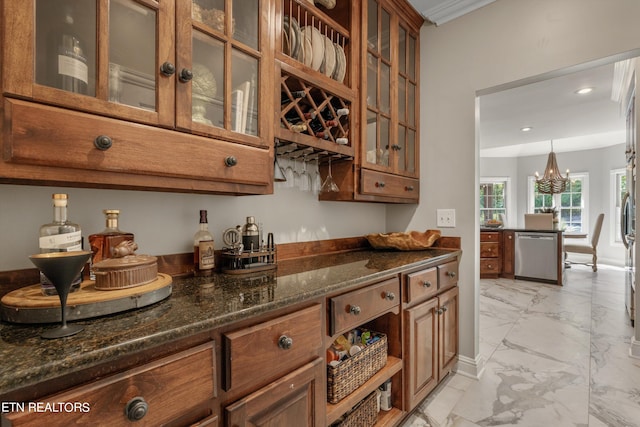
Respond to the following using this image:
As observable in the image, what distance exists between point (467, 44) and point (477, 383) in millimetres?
2340

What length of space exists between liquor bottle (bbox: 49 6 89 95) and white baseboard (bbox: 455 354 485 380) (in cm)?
250

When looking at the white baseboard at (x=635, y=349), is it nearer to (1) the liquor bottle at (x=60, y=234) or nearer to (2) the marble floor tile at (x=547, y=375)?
(2) the marble floor tile at (x=547, y=375)

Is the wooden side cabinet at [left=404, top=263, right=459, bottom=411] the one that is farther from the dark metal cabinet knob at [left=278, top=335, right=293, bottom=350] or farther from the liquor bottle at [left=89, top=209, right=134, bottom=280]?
the liquor bottle at [left=89, top=209, right=134, bottom=280]

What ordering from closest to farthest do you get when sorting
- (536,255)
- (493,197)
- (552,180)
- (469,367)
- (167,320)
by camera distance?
(167,320)
(469,367)
(536,255)
(552,180)
(493,197)

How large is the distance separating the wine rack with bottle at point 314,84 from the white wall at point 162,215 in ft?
1.12

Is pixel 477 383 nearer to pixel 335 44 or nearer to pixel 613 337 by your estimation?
pixel 613 337

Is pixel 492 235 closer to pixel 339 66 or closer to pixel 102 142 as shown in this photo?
pixel 339 66

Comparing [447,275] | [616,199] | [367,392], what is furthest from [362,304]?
[616,199]

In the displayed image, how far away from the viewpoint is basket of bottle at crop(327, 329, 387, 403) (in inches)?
48.3

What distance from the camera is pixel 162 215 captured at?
4.17 ft

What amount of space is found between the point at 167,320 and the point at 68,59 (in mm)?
725

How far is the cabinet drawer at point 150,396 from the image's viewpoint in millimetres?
540

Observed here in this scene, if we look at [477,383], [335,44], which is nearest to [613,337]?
[477,383]

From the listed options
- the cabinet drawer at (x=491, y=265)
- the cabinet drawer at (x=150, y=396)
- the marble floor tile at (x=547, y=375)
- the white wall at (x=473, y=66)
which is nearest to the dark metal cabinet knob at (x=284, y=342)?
the cabinet drawer at (x=150, y=396)
